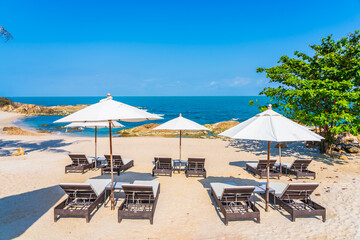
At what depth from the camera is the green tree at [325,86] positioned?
10672 mm

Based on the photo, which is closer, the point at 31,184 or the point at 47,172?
the point at 31,184

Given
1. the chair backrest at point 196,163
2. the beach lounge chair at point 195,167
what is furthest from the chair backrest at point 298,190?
the chair backrest at point 196,163

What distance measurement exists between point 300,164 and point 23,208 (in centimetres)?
1002

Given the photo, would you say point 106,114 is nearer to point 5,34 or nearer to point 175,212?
point 175,212

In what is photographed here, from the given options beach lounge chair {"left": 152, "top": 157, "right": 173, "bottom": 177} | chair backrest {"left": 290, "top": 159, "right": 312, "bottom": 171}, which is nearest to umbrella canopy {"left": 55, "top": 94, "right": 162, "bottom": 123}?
beach lounge chair {"left": 152, "top": 157, "right": 173, "bottom": 177}

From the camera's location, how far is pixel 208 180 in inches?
344

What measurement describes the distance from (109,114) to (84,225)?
9.17ft

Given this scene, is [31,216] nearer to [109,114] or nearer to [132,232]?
[132,232]

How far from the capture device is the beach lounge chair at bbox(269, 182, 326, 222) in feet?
17.8

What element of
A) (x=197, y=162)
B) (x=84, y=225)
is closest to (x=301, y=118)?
(x=197, y=162)

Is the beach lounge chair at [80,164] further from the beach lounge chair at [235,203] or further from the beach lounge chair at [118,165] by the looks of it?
the beach lounge chair at [235,203]

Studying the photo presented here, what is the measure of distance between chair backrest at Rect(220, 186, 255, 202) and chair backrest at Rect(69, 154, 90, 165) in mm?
6755

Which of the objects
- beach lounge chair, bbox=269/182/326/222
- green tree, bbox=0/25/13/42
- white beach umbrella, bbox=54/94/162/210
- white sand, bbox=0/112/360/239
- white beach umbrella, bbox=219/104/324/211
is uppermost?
green tree, bbox=0/25/13/42

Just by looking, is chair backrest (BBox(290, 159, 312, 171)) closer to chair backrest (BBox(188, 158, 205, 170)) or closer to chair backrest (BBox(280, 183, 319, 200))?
chair backrest (BBox(280, 183, 319, 200))
